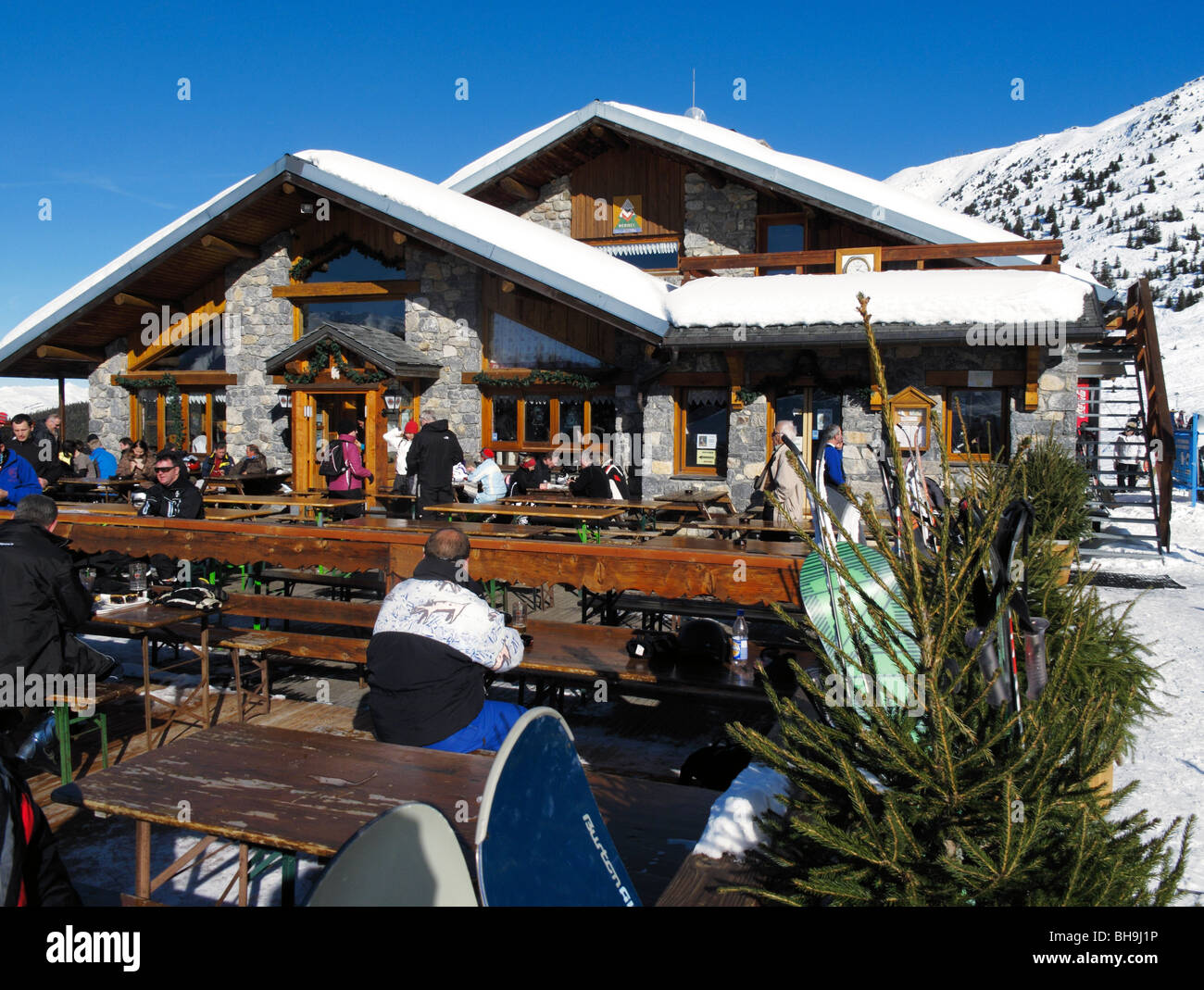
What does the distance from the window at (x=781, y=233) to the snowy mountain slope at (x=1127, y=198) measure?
90.1ft

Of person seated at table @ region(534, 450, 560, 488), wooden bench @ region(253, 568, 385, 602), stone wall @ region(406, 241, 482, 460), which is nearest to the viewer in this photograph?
wooden bench @ region(253, 568, 385, 602)

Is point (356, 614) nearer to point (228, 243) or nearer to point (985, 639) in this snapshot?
point (985, 639)

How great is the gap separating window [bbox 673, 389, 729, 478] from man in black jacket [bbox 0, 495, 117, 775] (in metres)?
9.63

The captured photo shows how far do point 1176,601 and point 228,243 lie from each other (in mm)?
15445

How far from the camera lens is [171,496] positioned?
8.01m

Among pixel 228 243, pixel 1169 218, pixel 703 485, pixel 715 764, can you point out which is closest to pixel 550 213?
pixel 228 243

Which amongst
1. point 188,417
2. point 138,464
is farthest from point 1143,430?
point 188,417

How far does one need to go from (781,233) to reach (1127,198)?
233 ft

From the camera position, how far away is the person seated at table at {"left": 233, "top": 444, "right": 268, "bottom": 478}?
1498cm

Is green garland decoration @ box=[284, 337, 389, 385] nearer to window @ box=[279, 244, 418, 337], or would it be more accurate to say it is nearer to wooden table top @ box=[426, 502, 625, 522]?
window @ box=[279, 244, 418, 337]

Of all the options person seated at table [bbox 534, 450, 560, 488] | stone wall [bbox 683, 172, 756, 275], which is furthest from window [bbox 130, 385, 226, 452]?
stone wall [bbox 683, 172, 756, 275]

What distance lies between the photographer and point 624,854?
9.82 feet

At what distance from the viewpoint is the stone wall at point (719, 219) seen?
51.9 feet

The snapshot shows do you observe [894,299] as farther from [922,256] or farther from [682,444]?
[682,444]
